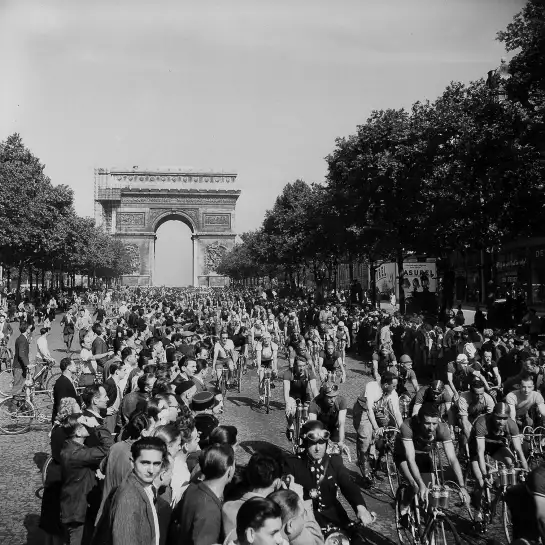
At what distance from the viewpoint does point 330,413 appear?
333 inches

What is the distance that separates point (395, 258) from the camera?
42.1 metres

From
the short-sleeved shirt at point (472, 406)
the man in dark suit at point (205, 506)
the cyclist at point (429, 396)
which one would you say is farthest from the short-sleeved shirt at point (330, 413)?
the man in dark suit at point (205, 506)

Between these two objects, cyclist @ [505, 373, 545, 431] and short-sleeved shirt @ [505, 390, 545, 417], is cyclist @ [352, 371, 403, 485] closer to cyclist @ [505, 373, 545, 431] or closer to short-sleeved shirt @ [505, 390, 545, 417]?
cyclist @ [505, 373, 545, 431]

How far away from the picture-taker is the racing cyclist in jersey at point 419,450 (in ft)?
22.4

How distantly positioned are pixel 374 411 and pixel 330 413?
130 cm

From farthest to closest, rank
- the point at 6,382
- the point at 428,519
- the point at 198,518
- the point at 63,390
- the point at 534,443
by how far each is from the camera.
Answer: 1. the point at 6,382
2. the point at 534,443
3. the point at 63,390
4. the point at 428,519
5. the point at 198,518

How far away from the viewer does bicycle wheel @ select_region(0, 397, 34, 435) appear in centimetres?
1306

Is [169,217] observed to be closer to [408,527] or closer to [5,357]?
[5,357]

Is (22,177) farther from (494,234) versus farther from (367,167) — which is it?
(494,234)

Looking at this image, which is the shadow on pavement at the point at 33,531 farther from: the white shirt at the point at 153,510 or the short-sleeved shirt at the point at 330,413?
the white shirt at the point at 153,510

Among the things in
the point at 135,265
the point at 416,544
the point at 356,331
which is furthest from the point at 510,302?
the point at 135,265

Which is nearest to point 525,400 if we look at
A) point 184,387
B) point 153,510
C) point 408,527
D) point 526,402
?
point 526,402

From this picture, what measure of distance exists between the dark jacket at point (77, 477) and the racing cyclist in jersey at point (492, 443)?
361 centimetres

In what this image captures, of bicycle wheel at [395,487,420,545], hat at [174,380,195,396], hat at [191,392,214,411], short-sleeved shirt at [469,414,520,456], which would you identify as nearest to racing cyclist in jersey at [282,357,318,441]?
hat at [174,380,195,396]
